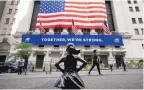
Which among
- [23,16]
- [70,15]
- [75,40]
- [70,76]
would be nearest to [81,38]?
[75,40]

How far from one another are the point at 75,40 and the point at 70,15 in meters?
5.10

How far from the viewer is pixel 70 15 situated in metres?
25.3

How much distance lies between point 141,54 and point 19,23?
2831 cm

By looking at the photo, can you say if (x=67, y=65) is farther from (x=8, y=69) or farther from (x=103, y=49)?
(x=103, y=49)

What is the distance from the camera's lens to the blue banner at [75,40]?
26.7 m

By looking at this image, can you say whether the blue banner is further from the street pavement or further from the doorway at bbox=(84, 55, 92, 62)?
the street pavement

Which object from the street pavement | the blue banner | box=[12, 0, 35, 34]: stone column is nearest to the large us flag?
the blue banner

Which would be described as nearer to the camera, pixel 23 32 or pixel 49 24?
pixel 49 24

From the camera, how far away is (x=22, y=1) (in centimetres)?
3434

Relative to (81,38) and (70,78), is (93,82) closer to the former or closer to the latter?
(70,78)

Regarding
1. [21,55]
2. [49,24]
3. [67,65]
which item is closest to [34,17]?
[49,24]

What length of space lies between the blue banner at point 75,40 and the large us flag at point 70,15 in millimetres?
2627

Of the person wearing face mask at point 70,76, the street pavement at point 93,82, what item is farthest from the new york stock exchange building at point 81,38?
the person wearing face mask at point 70,76

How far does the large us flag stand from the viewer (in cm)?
2530
